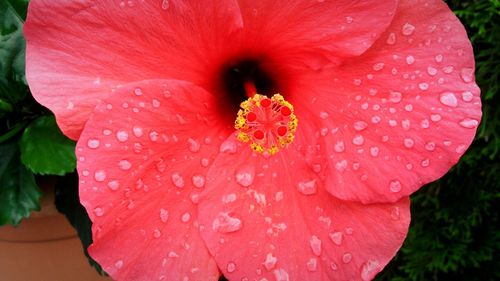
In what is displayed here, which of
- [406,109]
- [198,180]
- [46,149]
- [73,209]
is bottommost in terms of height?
[73,209]

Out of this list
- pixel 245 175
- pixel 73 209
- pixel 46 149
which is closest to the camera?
pixel 245 175

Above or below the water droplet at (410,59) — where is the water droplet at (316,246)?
below

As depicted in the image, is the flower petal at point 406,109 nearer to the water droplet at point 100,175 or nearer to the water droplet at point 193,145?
the water droplet at point 193,145

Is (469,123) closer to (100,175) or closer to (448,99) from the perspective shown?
(448,99)

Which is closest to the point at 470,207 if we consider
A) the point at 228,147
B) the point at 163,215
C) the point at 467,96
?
the point at 467,96

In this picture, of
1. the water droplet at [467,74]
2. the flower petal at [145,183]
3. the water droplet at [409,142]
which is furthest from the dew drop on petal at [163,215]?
the water droplet at [467,74]

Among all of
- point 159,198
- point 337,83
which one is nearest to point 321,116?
point 337,83
